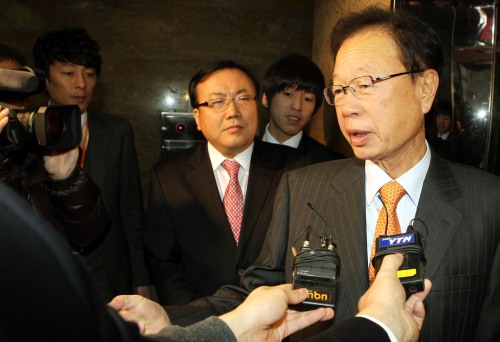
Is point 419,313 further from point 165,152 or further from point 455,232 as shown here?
point 165,152

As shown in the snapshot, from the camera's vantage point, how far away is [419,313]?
3.37 ft

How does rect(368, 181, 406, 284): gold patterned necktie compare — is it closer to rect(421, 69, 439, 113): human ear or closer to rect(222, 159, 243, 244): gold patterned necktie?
rect(421, 69, 439, 113): human ear

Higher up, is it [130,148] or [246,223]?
[130,148]

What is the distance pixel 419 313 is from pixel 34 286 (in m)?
0.81

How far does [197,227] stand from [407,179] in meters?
0.96

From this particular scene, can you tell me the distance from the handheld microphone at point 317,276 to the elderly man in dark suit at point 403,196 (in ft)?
1.06

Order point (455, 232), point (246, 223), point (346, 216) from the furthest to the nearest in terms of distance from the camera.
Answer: point (246, 223) < point (346, 216) < point (455, 232)

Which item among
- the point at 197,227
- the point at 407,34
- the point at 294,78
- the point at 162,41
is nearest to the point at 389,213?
the point at 407,34

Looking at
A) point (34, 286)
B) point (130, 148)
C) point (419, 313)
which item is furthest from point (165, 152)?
point (34, 286)

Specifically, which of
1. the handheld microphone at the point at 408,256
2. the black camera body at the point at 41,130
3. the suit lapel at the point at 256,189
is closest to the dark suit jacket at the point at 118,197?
the suit lapel at the point at 256,189

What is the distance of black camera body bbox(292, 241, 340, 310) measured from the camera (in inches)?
41.2

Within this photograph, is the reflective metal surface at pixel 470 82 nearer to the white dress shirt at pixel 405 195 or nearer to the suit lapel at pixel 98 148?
the white dress shirt at pixel 405 195

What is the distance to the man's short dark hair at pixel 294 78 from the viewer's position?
111 inches

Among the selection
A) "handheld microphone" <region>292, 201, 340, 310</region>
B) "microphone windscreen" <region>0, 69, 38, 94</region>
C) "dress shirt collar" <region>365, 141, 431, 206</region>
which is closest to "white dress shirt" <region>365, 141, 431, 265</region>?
"dress shirt collar" <region>365, 141, 431, 206</region>
